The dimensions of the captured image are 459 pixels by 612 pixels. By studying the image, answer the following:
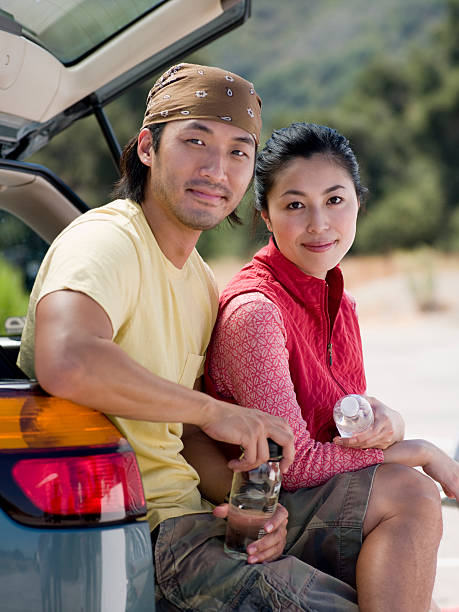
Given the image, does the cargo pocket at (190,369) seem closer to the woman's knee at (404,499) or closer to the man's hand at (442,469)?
the woman's knee at (404,499)

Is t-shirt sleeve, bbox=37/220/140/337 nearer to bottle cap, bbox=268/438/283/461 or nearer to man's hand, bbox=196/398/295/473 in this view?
man's hand, bbox=196/398/295/473

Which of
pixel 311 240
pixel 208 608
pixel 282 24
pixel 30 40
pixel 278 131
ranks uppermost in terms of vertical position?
pixel 282 24

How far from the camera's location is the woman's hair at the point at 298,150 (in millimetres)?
2467

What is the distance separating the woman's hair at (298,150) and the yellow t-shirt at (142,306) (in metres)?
0.49

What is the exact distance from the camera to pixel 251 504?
1.99 meters

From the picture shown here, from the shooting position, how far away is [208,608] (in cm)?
186

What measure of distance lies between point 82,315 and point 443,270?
21.3 m

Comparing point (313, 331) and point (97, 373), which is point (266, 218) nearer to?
point (313, 331)

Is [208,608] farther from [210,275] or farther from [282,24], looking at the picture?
[282,24]

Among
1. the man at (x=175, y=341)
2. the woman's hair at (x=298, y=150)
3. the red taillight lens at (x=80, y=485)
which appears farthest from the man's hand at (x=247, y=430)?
A: the woman's hair at (x=298, y=150)

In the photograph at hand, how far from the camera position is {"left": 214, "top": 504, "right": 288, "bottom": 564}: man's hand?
191 centimetres

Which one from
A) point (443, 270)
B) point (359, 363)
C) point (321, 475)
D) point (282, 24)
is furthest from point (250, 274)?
point (282, 24)

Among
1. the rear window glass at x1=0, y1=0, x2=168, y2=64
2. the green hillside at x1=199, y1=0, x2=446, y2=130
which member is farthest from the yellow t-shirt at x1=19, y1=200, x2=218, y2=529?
the green hillside at x1=199, y1=0, x2=446, y2=130

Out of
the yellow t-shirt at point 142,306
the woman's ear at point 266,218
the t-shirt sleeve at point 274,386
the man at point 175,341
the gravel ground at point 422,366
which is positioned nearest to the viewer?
the man at point 175,341
